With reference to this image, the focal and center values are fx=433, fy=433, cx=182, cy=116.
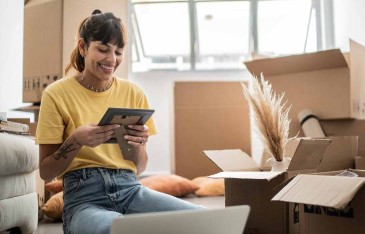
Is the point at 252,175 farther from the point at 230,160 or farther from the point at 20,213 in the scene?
the point at 20,213

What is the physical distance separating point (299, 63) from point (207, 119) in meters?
Answer: 1.64

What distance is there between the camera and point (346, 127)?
2.30 meters

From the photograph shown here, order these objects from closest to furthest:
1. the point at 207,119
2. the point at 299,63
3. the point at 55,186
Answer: the point at 299,63 → the point at 55,186 → the point at 207,119

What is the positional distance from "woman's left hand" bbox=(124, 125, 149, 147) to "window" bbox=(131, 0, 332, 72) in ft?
10.1

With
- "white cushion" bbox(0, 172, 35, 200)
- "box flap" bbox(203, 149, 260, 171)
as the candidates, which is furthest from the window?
"box flap" bbox(203, 149, 260, 171)

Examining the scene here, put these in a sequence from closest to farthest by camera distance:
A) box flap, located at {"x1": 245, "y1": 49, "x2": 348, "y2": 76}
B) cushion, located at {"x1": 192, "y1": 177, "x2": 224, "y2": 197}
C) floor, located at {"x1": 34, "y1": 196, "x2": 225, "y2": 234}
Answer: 1. floor, located at {"x1": 34, "y1": 196, "x2": 225, "y2": 234}
2. box flap, located at {"x1": 245, "y1": 49, "x2": 348, "y2": 76}
3. cushion, located at {"x1": 192, "y1": 177, "x2": 224, "y2": 197}

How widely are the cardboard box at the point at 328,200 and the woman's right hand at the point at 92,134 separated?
0.47 meters

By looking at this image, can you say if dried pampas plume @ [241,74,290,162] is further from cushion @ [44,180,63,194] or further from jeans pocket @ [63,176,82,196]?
cushion @ [44,180,63,194]

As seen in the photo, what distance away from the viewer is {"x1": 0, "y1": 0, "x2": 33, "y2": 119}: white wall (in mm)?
2846

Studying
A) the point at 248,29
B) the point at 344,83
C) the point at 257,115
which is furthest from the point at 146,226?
the point at 248,29

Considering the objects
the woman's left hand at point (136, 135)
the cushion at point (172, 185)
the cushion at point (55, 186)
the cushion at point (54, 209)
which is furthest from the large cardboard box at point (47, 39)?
the woman's left hand at point (136, 135)

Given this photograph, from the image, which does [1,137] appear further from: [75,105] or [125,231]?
[125,231]

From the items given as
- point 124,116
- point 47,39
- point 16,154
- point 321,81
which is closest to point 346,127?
point 321,81

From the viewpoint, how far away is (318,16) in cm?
430
